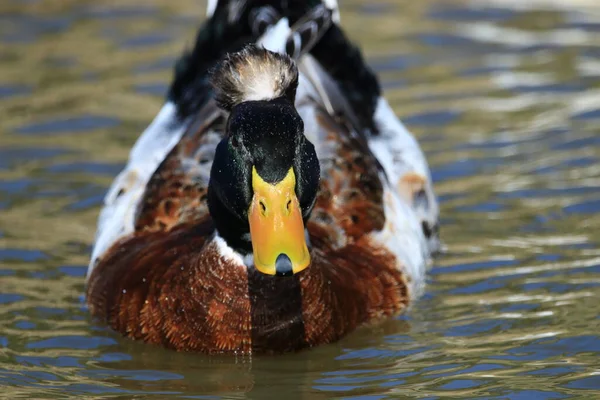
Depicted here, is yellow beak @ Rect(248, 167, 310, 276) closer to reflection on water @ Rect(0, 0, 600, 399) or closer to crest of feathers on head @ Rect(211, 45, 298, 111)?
crest of feathers on head @ Rect(211, 45, 298, 111)

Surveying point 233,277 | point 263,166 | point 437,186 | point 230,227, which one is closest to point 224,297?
point 233,277

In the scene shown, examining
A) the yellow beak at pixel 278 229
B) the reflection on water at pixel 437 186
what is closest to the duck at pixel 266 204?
the yellow beak at pixel 278 229

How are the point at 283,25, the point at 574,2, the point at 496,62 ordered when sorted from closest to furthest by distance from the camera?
the point at 283,25, the point at 496,62, the point at 574,2

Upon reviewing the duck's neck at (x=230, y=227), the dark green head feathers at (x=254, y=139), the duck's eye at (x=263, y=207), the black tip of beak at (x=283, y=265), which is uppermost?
the dark green head feathers at (x=254, y=139)

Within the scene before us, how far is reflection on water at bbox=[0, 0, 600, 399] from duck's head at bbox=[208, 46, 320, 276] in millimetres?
1010

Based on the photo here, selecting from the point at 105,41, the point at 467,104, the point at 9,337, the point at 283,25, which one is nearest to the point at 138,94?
the point at 105,41

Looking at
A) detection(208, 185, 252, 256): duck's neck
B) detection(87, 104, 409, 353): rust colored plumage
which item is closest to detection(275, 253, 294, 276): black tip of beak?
detection(208, 185, 252, 256): duck's neck

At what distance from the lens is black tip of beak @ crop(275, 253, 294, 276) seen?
674cm

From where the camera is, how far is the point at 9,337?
8328 millimetres

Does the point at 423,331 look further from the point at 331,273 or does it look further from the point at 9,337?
the point at 9,337

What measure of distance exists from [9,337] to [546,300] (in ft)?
11.4

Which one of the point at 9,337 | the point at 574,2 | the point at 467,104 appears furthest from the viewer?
the point at 574,2

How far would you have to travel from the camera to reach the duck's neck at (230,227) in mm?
7355

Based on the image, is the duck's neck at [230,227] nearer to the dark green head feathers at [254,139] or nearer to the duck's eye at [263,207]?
the dark green head feathers at [254,139]
